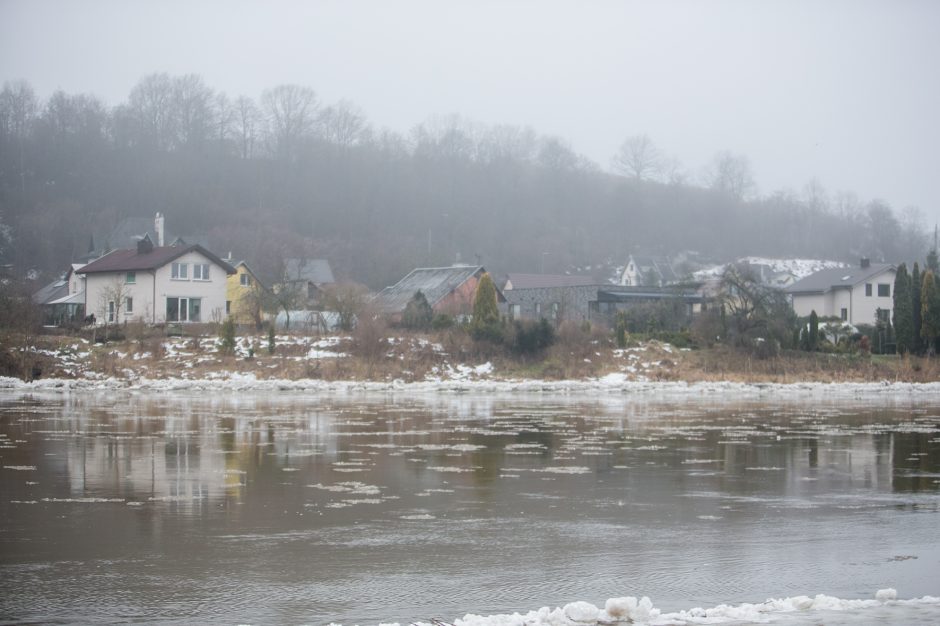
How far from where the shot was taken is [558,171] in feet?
401

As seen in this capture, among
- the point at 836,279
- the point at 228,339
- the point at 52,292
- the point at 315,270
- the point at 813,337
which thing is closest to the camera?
the point at 228,339

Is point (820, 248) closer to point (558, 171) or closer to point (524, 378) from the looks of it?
point (558, 171)

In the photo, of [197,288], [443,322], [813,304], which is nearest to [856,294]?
[813,304]

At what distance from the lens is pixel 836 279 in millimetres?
68312

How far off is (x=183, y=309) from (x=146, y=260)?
350cm

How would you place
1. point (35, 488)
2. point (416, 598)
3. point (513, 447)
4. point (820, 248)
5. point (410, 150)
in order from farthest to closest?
point (820, 248) < point (410, 150) < point (513, 447) < point (35, 488) < point (416, 598)

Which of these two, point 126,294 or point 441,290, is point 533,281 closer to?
point 441,290

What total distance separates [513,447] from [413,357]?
23.1 metres

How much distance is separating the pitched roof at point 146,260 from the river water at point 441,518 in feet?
98.1

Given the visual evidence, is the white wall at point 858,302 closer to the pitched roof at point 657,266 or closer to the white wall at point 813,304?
A: the white wall at point 813,304

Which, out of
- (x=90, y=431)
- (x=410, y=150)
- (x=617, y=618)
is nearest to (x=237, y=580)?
(x=617, y=618)

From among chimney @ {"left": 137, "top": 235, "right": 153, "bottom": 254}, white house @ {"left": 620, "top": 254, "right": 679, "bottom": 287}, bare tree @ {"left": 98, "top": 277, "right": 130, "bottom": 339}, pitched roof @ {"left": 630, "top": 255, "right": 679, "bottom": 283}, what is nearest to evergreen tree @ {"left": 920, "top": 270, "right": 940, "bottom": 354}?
bare tree @ {"left": 98, "top": 277, "right": 130, "bottom": 339}

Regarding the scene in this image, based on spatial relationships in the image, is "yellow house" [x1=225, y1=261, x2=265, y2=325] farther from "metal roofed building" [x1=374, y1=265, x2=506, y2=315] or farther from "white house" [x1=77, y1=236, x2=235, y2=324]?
"metal roofed building" [x1=374, y1=265, x2=506, y2=315]

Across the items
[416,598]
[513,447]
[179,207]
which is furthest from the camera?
[179,207]
